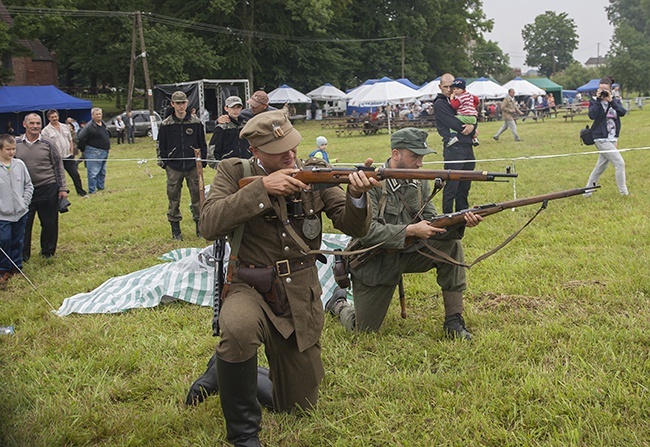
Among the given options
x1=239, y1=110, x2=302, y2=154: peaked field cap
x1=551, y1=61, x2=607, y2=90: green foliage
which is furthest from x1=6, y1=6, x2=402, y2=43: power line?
x1=551, y1=61, x2=607, y2=90: green foliage

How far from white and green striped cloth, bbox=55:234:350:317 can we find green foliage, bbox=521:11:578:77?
459ft

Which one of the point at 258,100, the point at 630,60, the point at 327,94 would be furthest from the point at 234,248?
the point at 630,60

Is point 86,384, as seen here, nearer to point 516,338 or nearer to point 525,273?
point 516,338

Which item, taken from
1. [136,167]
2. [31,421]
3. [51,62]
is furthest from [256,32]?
[31,421]

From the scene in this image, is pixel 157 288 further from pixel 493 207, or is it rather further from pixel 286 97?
pixel 286 97

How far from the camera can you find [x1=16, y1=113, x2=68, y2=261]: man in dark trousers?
8.77 m

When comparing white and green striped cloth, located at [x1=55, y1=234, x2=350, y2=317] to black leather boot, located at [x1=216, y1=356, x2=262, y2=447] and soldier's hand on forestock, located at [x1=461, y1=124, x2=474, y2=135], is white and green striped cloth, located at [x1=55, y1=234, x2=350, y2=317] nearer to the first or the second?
black leather boot, located at [x1=216, y1=356, x2=262, y2=447]

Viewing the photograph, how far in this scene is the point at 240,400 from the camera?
3.70m

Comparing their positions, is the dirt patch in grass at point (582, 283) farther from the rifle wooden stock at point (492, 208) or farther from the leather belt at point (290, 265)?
the leather belt at point (290, 265)

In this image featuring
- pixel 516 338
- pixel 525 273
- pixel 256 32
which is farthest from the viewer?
pixel 256 32

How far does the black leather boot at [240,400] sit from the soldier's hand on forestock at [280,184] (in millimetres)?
989

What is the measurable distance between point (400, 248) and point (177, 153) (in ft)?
18.4

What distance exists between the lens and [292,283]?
3928 mm

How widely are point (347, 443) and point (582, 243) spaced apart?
208 inches
